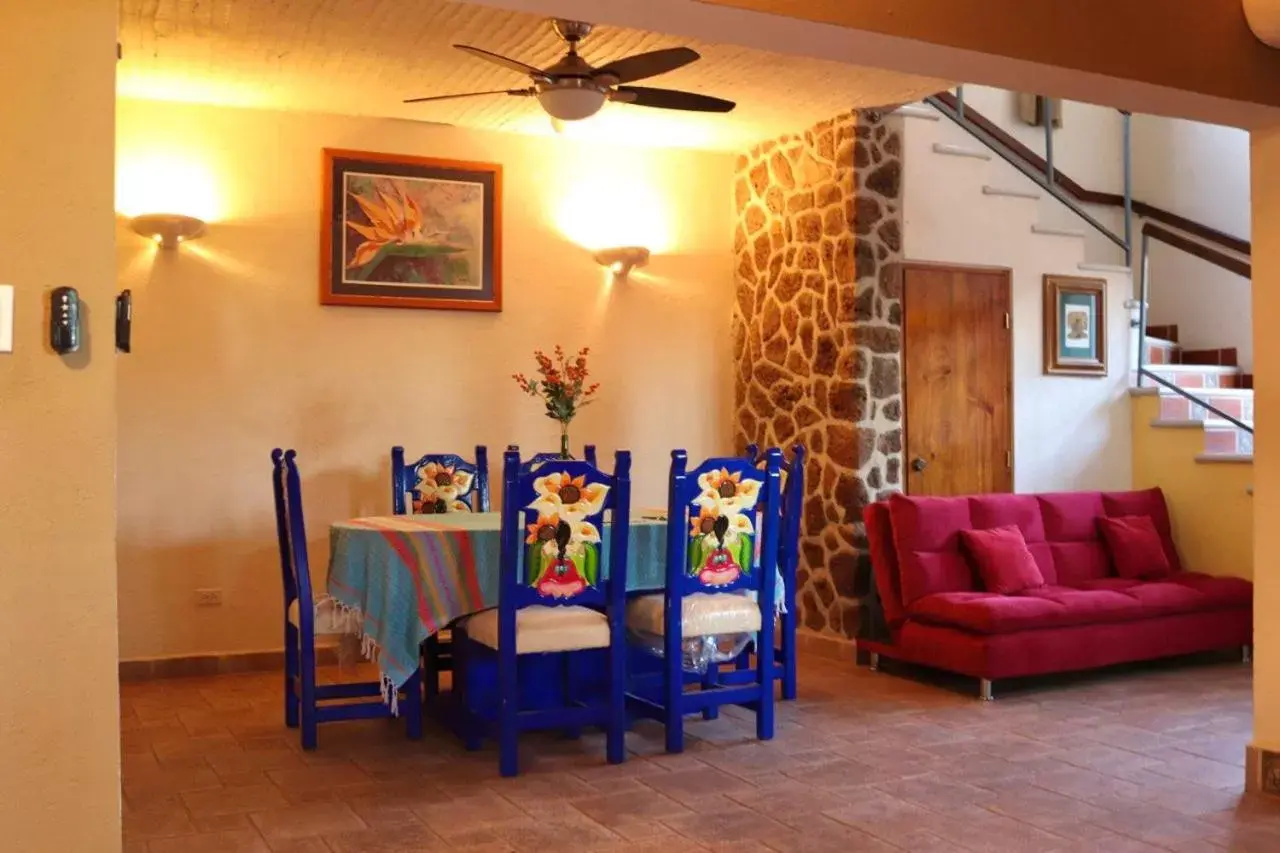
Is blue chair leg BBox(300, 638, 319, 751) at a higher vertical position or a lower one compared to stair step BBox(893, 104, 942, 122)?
lower

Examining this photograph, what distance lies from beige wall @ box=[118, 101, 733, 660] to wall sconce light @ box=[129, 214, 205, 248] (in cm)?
11

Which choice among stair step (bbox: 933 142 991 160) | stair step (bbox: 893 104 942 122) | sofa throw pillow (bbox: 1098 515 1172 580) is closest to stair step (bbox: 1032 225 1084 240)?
stair step (bbox: 933 142 991 160)

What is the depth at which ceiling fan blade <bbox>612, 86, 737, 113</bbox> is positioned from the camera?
4.77 meters

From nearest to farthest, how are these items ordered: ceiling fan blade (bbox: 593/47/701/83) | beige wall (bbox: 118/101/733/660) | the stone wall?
ceiling fan blade (bbox: 593/47/701/83)
beige wall (bbox: 118/101/733/660)
the stone wall

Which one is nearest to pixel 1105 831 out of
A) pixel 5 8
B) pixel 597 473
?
pixel 597 473

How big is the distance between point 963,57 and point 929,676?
3400mm

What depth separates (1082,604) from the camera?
5.52 m

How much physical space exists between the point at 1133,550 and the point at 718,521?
289 centimetres

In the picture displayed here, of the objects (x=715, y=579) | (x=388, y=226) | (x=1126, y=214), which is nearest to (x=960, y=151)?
(x=1126, y=214)

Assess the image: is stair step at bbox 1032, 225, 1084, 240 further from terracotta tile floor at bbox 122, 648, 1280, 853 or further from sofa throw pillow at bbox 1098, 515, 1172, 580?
terracotta tile floor at bbox 122, 648, 1280, 853

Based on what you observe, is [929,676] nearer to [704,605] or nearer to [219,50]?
[704,605]

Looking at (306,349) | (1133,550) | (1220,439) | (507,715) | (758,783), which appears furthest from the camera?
(1220,439)

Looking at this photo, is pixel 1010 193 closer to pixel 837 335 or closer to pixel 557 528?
pixel 837 335

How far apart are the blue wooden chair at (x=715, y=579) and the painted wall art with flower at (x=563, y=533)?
310 mm
